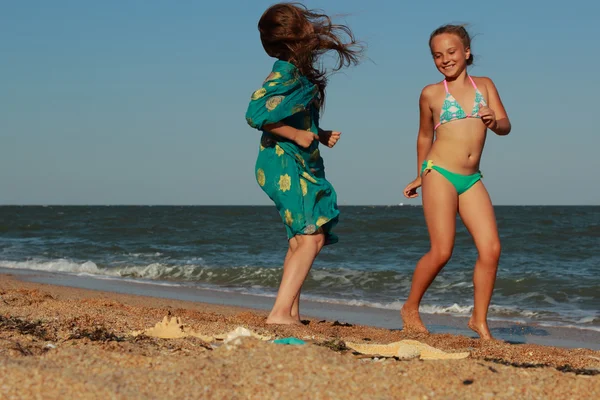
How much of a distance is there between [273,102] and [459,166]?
3.64 ft

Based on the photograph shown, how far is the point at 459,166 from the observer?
432cm

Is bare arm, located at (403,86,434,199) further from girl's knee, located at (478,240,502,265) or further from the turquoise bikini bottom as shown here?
girl's knee, located at (478,240,502,265)

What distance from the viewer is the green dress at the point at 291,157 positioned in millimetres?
4211

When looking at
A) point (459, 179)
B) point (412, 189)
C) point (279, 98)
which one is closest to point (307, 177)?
point (279, 98)

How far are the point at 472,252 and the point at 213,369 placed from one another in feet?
42.3

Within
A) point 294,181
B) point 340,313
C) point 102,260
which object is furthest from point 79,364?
point 102,260

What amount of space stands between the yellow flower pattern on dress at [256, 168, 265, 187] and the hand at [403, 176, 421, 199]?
909 mm

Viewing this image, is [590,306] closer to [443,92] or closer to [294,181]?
[443,92]

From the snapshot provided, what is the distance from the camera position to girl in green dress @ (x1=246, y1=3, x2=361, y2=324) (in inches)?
167

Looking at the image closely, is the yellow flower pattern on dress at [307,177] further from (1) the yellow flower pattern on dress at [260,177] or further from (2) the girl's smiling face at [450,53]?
(2) the girl's smiling face at [450,53]

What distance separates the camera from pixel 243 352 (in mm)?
2619

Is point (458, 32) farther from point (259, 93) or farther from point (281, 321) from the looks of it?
point (281, 321)

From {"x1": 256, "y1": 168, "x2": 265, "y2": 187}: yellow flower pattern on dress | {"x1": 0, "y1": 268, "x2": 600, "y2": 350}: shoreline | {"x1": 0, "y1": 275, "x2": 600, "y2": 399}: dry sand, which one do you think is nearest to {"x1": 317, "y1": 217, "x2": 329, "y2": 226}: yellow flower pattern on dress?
{"x1": 256, "y1": 168, "x2": 265, "y2": 187}: yellow flower pattern on dress

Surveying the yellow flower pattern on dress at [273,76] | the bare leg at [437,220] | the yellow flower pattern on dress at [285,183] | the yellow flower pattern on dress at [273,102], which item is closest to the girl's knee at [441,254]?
the bare leg at [437,220]
